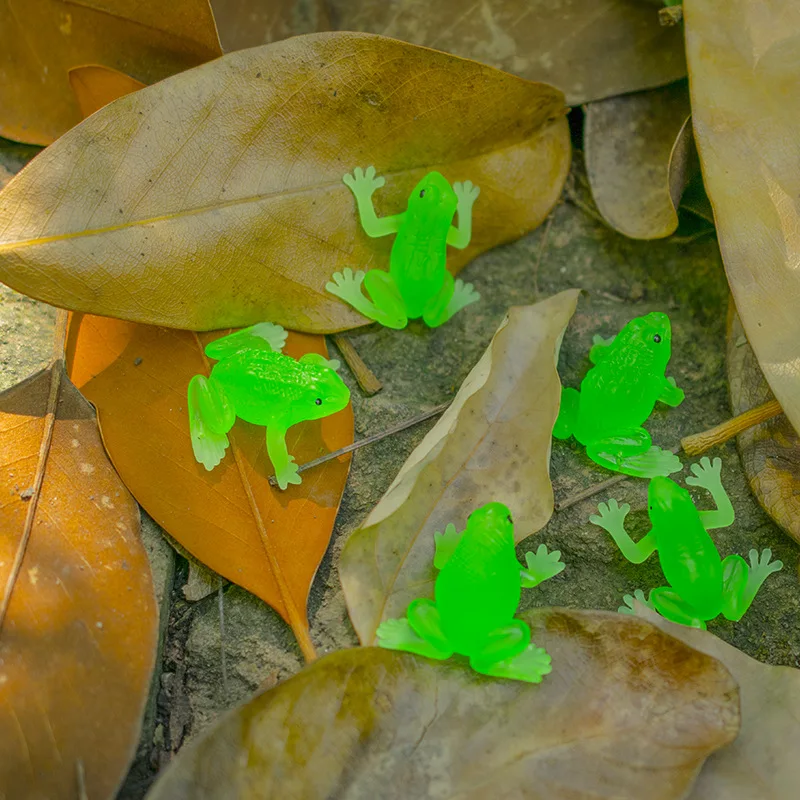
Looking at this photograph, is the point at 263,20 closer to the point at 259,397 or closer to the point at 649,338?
the point at 259,397

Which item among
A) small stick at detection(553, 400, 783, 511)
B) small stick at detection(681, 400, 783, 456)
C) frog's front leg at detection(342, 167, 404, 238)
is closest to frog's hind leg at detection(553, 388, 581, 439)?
small stick at detection(553, 400, 783, 511)

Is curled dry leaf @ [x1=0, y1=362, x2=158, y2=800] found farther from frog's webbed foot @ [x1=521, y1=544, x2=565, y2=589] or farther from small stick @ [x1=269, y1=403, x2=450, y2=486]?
frog's webbed foot @ [x1=521, y1=544, x2=565, y2=589]

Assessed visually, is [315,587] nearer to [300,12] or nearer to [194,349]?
[194,349]

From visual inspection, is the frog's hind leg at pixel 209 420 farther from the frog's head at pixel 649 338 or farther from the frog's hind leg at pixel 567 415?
the frog's head at pixel 649 338

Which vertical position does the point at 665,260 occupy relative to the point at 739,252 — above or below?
below

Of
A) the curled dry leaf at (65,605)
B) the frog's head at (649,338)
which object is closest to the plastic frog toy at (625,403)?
the frog's head at (649,338)

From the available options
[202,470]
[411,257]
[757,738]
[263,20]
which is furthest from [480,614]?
[263,20]

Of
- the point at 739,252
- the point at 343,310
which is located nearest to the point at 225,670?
the point at 343,310
